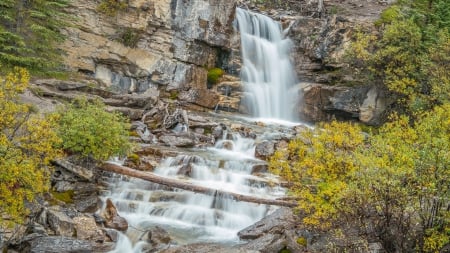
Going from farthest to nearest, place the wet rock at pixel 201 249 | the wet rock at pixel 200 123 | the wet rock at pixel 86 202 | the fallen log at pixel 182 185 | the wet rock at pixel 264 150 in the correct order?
the wet rock at pixel 200 123
the wet rock at pixel 264 150
the fallen log at pixel 182 185
the wet rock at pixel 86 202
the wet rock at pixel 201 249

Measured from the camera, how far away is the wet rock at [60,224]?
37.3 ft

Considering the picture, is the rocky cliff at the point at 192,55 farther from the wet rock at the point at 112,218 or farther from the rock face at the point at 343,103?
the wet rock at the point at 112,218

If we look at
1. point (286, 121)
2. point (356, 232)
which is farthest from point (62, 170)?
point (286, 121)

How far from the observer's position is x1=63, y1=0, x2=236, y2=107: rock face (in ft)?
97.2

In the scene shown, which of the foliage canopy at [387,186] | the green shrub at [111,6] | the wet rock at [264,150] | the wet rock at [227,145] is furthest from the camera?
the green shrub at [111,6]

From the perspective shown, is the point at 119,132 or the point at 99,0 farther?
the point at 99,0

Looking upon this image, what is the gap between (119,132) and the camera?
15.5m

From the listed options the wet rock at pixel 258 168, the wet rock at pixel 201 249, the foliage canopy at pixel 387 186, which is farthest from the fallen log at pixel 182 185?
the wet rock at pixel 258 168

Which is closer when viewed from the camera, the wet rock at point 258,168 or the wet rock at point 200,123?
the wet rock at point 258,168

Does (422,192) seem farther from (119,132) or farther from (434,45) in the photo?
(434,45)

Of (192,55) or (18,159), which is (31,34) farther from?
(18,159)

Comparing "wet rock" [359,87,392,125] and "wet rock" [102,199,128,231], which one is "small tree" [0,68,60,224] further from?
"wet rock" [359,87,392,125]

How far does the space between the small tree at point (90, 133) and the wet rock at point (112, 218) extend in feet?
6.46

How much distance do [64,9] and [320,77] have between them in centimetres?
2072
